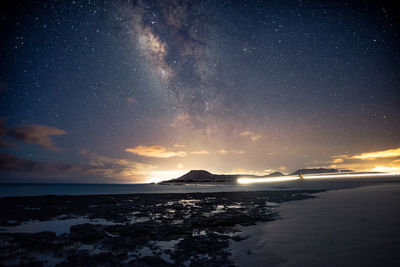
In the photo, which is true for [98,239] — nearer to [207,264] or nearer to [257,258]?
[207,264]

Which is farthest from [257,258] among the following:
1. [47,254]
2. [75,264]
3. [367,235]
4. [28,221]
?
[28,221]

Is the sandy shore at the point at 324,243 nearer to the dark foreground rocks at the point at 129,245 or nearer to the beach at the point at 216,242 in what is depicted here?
the beach at the point at 216,242

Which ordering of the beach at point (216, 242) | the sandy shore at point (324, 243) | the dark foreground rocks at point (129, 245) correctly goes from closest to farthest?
the sandy shore at point (324, 243)
the beach at point (216, 242)
the dark foreground rocks at point (129, 245)

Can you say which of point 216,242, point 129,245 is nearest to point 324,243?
point 216,242

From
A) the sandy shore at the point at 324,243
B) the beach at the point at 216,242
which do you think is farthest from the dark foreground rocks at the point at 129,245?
the sandy shore at the point at 324,243

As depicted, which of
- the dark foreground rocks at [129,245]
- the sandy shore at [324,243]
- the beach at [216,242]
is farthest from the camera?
the dark foreground rocks at [129,245]

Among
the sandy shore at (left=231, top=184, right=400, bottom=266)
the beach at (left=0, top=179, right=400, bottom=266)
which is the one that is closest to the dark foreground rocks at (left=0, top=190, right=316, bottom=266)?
the beach at (left=0, top=179, right=400, bottom=266)

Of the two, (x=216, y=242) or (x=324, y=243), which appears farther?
(x=216, y=242)

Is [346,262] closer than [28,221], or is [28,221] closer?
[346,262]

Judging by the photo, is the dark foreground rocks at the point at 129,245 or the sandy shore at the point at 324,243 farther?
the dark foreground rocks at the point at 129,245

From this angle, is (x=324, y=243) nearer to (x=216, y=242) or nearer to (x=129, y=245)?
(x=216, y=242)

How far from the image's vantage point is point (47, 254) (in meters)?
6.79

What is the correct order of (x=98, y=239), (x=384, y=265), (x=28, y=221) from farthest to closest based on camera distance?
(x=28, y=221) → (x=98, y=239) → (x=384, y=265)

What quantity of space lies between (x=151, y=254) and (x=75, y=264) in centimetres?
220
